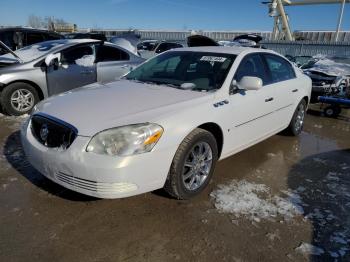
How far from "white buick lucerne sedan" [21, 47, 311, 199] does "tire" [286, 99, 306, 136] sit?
0.84 metres

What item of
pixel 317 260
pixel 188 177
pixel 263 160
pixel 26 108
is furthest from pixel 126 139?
pixel 26 108

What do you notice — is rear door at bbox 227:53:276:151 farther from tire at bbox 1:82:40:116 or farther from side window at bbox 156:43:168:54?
side window at bbox 156:43:168:54

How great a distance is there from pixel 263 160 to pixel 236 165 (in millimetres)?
496

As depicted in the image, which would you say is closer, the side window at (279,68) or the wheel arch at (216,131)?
the wheel arch at (216,131)

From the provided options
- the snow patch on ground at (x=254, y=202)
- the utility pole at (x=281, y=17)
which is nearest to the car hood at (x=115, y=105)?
the snow patch on ground at (x=254, y=202)

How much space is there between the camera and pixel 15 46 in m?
10.0

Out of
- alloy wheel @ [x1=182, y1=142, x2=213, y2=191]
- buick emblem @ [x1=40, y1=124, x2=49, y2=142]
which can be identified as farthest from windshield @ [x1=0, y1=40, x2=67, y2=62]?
alloy wheel @ [x1=182, y1=142, x2=213, y2=191]

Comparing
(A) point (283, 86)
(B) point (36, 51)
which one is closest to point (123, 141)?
(A) point (283, 86)

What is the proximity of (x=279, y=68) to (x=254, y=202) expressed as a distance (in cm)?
234

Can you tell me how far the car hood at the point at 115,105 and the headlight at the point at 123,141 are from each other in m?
0.06

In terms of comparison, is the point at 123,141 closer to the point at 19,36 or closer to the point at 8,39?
the point at 19,36

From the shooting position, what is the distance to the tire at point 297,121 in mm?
5242

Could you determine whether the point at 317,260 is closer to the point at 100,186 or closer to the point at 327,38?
the point at 100,186

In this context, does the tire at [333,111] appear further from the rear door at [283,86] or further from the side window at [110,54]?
the side window at [110,54]
